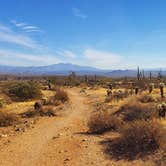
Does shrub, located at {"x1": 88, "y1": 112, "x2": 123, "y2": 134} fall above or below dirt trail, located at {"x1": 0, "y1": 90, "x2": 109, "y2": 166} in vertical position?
above

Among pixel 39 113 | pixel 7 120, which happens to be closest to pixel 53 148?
pixel 7 120

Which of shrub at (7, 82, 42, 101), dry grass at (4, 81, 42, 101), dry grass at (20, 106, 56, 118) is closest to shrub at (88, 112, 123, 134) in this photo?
dry grass at (20, 106, 56, 118)

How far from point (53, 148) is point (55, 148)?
0.25 ft

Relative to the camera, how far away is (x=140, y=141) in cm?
1083

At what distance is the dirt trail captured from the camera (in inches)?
399

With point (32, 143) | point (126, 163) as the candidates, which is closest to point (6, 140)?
point (32, 143)

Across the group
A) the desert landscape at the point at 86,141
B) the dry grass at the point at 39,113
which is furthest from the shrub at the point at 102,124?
the dry grass at the point at 39,113

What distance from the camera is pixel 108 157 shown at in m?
10.4

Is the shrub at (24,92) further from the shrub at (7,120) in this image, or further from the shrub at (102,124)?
the shrub at (102,124)

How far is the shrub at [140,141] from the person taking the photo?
34.3ft

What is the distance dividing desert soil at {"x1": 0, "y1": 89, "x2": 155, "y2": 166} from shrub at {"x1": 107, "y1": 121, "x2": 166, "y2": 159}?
1.98 ft

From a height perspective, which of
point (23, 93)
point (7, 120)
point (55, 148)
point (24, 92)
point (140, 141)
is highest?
point (24, 92)

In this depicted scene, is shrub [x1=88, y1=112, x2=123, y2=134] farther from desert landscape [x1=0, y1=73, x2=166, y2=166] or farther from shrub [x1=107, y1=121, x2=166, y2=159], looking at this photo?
shrub [x1=107, y1=121, x2=166, y2=159]

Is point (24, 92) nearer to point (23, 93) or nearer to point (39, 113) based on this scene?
point (23, 93)
